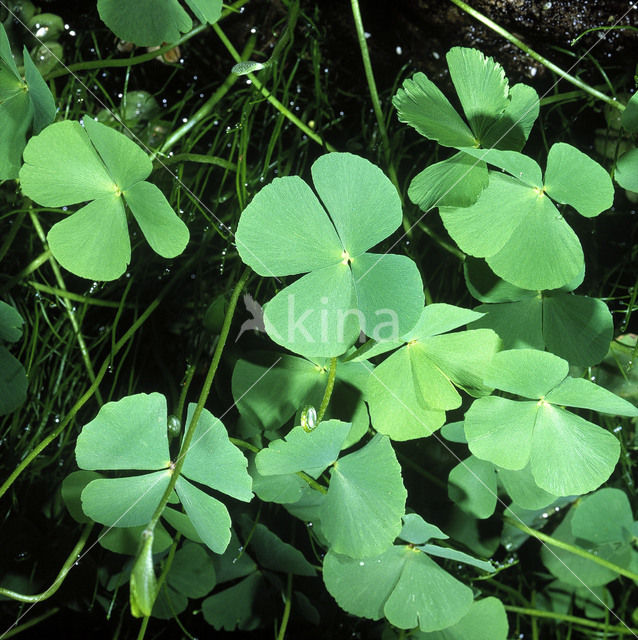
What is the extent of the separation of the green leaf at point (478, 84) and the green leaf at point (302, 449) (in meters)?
0.35

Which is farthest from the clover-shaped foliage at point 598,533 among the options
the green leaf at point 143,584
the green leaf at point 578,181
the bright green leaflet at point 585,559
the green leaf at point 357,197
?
the green leaf at point 143,584

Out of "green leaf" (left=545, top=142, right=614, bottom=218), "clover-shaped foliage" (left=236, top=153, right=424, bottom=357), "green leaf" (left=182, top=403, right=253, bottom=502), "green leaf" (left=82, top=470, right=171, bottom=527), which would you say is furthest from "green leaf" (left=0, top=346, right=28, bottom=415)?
"green leaf" (left=545, top=142, right=614, bottom=218)

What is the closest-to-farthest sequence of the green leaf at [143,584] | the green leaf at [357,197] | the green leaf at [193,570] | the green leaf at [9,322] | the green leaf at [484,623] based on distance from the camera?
the green leaf at [143,584], the green leaf at [357,197], the green leaf at [9,322], the green leaf at [484,623], the green leaf at [193,570]

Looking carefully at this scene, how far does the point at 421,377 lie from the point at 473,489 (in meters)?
0.27

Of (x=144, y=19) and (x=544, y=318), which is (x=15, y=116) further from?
(x=544, y=318)

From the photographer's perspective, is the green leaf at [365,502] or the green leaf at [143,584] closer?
the green leaf at [143,584]

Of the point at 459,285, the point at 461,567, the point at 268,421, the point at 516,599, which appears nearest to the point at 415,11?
the point at 459,285

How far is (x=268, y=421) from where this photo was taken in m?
0.69

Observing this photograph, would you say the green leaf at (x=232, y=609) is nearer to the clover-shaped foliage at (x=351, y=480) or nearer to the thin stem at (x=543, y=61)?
the clover-shaped foliage at (x=351, y=480)

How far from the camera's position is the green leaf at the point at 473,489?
772mm

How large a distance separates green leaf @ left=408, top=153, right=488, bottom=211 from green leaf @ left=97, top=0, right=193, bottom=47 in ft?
1.12

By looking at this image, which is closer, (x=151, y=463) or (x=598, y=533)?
(x=151, y=463)

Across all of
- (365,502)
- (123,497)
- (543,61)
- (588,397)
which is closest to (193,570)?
(123,497)

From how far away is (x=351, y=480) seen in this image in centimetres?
62
